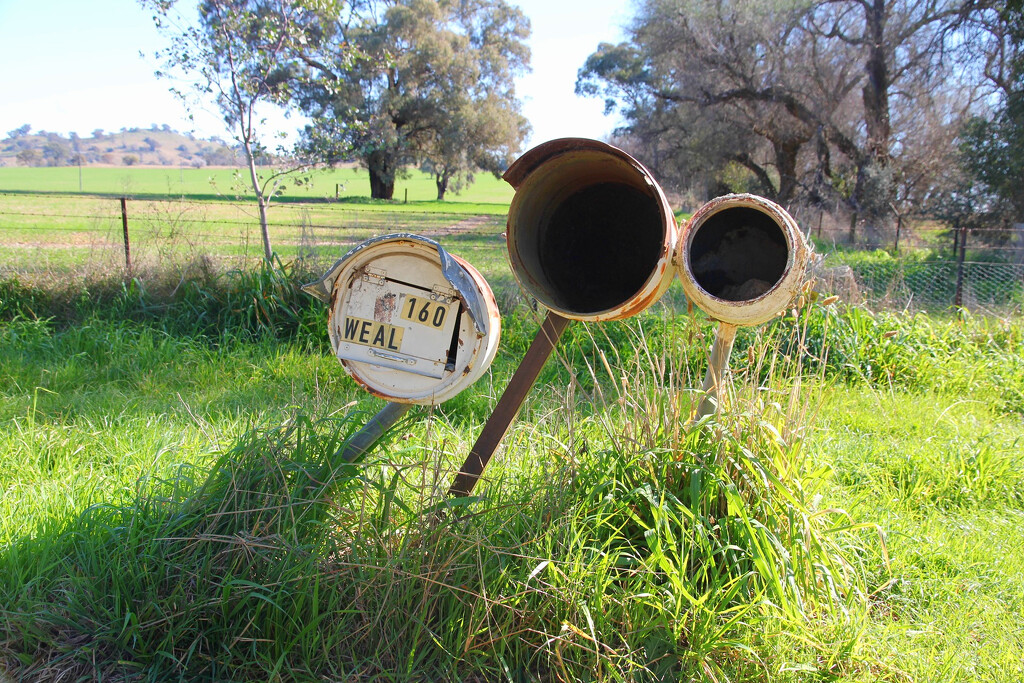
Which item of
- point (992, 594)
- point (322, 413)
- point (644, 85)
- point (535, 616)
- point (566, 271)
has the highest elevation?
point (644, 85)

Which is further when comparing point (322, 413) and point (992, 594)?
point (322, 413)

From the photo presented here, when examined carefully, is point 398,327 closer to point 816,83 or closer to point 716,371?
point 716,371

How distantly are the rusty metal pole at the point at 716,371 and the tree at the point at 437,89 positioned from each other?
3111 cm

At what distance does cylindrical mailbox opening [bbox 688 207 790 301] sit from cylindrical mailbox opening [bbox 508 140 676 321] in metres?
0.18

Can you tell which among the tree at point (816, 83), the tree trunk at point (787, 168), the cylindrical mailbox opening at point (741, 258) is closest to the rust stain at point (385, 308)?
the cylindrical mailbox opening at point (741, 258)

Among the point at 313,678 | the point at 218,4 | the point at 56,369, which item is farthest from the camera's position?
the point at 218,4

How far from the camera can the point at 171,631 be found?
2287mm

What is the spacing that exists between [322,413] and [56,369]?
10.1 feet

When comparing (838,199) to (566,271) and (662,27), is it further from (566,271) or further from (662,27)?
(566,271)

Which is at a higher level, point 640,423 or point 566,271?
point 566,271

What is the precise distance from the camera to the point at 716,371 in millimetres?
2781

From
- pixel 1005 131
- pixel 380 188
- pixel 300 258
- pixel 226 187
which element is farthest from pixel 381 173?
pixel 300 258

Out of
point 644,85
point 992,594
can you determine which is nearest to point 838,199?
point 644,85

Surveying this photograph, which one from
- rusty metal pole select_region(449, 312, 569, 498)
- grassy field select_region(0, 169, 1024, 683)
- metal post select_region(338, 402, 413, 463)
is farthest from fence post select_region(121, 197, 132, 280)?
rusty metal pole select_region(449, 312, 569, 498)
